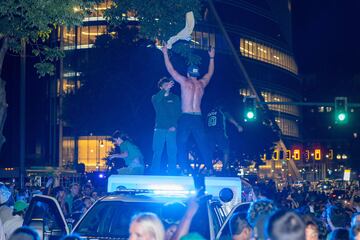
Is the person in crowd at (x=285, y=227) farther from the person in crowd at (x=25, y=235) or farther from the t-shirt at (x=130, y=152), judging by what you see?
the t-shirt at (x=130, y=152)

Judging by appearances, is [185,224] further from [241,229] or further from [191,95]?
[191,95]

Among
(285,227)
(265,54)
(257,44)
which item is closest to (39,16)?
(285,227)

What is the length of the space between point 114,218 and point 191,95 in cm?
258

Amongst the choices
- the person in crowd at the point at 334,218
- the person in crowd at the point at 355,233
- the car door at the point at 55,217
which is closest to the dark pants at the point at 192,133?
the person in crowd at the point at 334,218

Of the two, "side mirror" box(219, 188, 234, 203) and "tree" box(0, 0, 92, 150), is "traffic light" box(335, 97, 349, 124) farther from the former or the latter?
"side mirror" box(219, 188, 234, 203)

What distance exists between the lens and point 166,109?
10.7 m

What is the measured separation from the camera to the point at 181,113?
10703 mm

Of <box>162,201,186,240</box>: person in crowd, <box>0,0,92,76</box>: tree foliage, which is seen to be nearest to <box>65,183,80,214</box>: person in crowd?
<box>0,0,92,76</box>: tree foliage

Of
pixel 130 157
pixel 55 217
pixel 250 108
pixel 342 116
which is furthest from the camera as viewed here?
pixel 250 108

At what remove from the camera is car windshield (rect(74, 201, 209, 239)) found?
26.3 ft

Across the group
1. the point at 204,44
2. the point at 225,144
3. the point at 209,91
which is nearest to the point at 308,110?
the point at 204,44

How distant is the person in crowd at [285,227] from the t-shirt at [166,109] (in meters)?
6.56

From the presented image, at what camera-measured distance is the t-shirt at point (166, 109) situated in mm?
10727

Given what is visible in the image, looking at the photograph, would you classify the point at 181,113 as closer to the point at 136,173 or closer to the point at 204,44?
the point at 136,173
